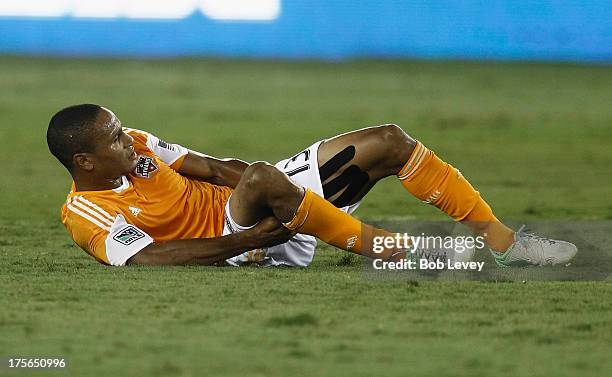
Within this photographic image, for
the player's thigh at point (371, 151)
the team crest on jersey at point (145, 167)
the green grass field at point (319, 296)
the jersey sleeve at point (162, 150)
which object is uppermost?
the player's thigh at point (371, 151)

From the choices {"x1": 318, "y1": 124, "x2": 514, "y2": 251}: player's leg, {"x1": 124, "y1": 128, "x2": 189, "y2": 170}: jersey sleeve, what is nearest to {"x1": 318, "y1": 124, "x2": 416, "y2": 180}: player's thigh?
{"x1": 318, "y1": 124, "x2": 514, "y2": 251}: player's leg

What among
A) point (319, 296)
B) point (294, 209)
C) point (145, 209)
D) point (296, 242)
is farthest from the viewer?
point (296, 242)

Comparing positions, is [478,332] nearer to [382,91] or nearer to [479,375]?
[479,375]

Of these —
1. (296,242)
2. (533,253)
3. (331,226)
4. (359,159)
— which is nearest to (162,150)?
(296,242)

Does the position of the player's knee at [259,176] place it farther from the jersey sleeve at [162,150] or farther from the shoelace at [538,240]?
the shoelace at [538,240]

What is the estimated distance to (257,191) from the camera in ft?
17.2

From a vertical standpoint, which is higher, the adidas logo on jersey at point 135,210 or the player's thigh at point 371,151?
the player's thigh at point 371,151

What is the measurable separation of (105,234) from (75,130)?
0.56m

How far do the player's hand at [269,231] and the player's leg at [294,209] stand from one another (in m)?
0.05

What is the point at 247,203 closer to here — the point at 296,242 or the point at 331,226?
the point at 331,226

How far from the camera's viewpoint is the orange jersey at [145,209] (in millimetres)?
5477

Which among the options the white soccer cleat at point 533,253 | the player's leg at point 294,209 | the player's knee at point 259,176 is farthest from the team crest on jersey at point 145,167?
the white soccer cleat at point 533,253

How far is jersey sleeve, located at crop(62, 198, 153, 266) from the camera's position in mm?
5457

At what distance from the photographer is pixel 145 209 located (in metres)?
5.67
